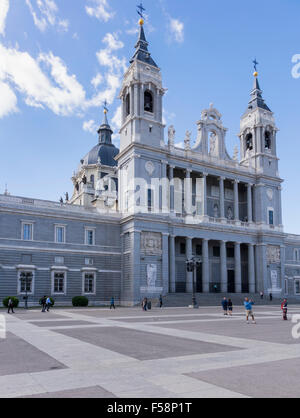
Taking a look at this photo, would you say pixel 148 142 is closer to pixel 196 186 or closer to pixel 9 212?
pixel 196 186

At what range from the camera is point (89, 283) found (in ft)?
162

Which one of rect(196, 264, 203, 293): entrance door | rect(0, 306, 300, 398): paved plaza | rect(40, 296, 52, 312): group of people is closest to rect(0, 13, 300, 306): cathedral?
rect(196, 264, 203, 293): entrance door

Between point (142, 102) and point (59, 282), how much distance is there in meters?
25.3

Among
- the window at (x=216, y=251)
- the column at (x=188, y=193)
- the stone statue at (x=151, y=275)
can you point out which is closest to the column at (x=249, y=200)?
the window at (x=216, y=251)

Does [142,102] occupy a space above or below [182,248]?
above

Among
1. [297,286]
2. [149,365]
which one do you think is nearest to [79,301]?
[149,365]

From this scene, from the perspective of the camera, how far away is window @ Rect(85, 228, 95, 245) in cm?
4988

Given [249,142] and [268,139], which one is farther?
[249,142]

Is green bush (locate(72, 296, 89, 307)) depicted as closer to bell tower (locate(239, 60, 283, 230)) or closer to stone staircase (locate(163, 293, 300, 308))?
stone staircase (locate(163, 293, 300, 308))

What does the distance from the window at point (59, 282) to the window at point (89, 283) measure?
8.75 ft

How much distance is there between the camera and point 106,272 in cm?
5034

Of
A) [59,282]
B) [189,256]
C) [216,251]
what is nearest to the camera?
[59,282]

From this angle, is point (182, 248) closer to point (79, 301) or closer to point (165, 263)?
point (165, 263)
